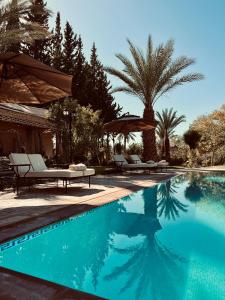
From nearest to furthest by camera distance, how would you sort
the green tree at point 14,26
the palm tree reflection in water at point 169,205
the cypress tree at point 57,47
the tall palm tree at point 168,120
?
the palm tree reflection in water at point 169,205 < the green tree at point 14,26 < the cypress tree at point 57,47 < the tall palm tree at point 168,120

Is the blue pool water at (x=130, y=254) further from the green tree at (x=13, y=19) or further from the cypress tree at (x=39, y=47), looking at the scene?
the cypress tree at (x=39, y=47)

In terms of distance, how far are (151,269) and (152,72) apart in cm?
1775

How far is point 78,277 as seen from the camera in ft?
10.9

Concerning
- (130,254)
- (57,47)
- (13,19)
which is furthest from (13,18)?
(57,47)

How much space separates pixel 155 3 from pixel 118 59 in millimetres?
4741

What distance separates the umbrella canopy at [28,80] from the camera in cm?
656

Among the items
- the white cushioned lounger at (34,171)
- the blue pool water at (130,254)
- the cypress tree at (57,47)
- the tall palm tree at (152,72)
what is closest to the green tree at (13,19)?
the tall palm tree at (152,72)

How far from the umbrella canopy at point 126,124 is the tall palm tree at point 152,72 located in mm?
2381

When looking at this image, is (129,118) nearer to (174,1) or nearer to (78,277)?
(174,1)

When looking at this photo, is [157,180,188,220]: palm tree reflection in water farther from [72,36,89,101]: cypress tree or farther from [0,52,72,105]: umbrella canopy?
[72,36,89,101]: cypress tree

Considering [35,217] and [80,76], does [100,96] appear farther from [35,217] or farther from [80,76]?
[35,217]

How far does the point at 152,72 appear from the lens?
20.1m

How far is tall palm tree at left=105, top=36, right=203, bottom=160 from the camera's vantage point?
793 inches

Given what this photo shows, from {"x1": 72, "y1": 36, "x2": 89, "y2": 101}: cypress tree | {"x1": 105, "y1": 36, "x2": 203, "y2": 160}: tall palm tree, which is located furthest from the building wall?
{"x1": 72, "y1": 36, "x2": 89, "y2": 101}: cypress tree
